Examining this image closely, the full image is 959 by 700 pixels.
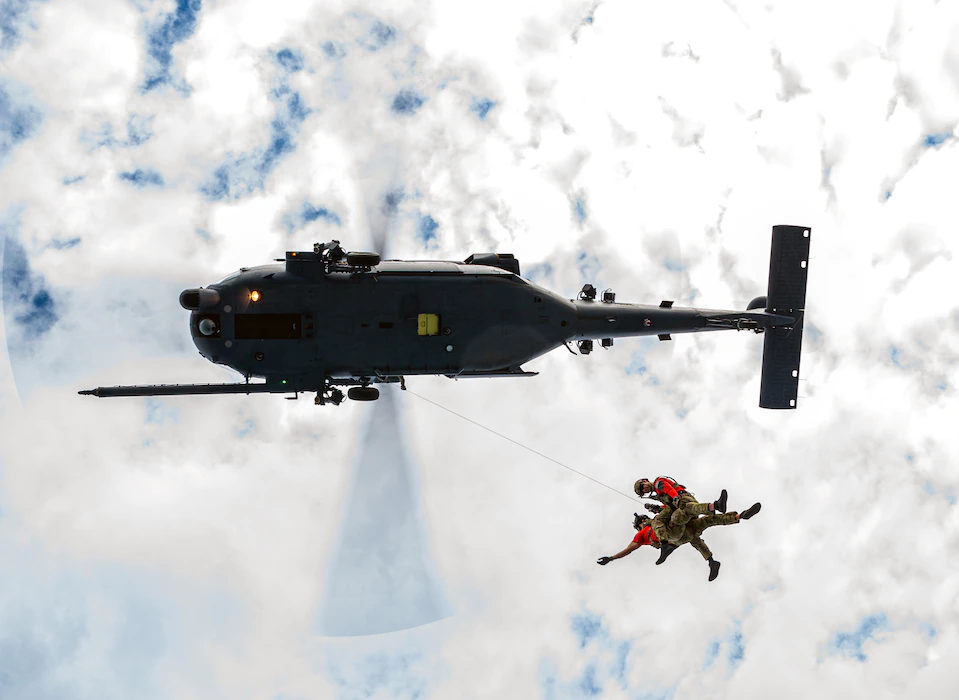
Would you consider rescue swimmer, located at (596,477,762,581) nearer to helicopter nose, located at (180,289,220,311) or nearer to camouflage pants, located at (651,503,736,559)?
camouflage pants, located at (651,503,736,559)

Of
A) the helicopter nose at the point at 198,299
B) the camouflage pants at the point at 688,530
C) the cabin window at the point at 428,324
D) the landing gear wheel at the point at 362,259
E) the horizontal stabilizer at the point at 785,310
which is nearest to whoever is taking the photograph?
the helicopter nose at the point at 198,299

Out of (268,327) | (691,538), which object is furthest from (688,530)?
(268,327)

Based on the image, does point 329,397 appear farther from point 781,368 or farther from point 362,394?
point 781,368

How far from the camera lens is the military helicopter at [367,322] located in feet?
50.3

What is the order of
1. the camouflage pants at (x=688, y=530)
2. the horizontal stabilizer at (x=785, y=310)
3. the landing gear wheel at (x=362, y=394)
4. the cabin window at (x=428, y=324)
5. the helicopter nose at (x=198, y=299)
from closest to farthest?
1. the helicopter nose at (x=198, y=299)
2. the camouflage pants at (x=688, y=530)
3. the landing gear wheel at (x=362, y=394)
4. the cabin window at (x=428, y=324)
5. the horizontal stabilizer at (x=785, y=310)

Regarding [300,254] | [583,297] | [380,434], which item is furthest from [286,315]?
[583,297]

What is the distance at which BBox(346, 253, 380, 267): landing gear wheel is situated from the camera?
15.4 metres

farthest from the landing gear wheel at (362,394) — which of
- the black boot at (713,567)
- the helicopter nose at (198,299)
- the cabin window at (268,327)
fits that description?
the black boot at (713,567)

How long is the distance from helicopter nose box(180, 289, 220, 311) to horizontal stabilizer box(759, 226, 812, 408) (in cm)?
1534

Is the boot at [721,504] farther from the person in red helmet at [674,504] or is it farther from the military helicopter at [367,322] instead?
the military helicopter at [367,322]

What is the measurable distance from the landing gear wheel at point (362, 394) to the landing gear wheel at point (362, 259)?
3.02 metres

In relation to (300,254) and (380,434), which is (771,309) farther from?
(300,254)

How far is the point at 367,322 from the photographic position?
15.8 metres

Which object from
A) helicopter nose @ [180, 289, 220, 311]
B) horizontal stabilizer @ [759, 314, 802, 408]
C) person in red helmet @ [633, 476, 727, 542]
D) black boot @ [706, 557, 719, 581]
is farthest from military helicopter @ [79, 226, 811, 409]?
black boot @ [706, 557, 719, 581]
